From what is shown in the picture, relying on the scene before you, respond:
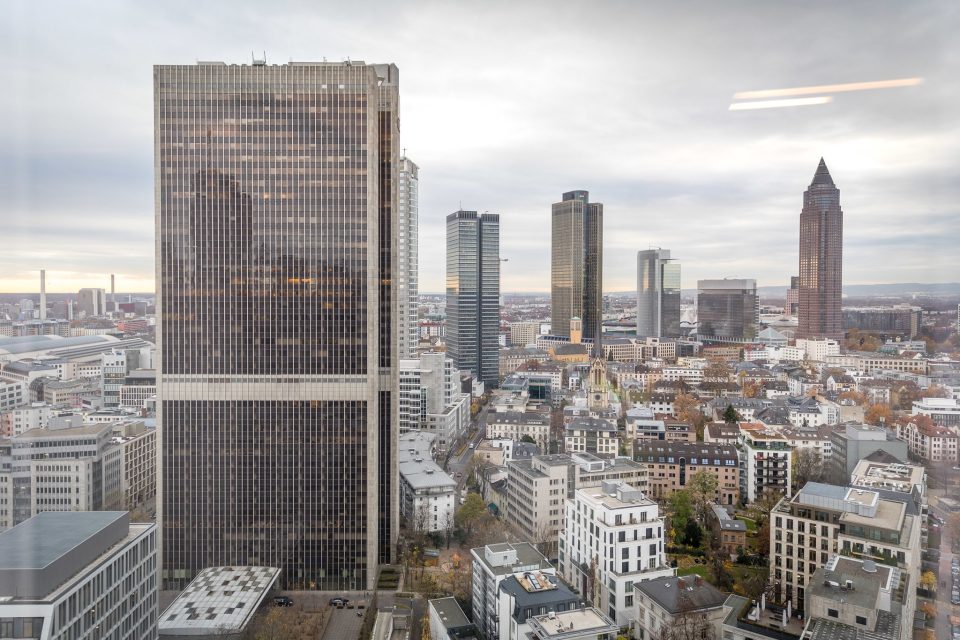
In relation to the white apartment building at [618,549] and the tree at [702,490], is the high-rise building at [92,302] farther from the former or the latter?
the tree at [702,490]

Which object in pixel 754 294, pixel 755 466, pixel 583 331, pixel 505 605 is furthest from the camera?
pixel 583 331

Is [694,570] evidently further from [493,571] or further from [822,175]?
[822,175]

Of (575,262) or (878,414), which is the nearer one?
(878,414)

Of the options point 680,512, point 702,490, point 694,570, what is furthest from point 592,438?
point 694,570

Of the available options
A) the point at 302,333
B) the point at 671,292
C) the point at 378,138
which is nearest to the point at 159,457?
the point at 302,333

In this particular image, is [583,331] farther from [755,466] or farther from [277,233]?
[277,233]

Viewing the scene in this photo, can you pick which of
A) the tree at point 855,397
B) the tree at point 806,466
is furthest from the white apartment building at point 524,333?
the tree at point 806,466

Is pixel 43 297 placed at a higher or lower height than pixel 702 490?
higher
